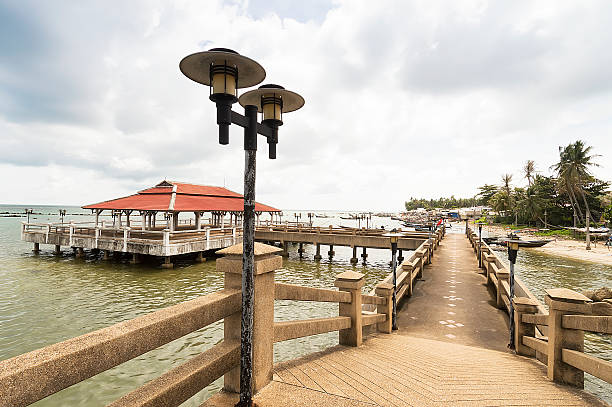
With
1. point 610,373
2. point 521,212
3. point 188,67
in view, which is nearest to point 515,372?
point 610,373

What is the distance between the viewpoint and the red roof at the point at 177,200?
21.8 meters

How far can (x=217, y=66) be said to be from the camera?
278cm

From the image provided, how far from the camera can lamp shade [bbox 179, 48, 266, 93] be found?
2676 mm

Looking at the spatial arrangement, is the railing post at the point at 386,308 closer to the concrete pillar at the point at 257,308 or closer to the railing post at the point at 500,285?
the railing post at the point at 500,285

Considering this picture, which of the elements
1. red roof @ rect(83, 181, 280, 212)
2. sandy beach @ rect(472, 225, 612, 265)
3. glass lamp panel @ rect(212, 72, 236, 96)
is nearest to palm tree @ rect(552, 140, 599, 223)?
sandy beach @ rect(472, 225, 612, 265)

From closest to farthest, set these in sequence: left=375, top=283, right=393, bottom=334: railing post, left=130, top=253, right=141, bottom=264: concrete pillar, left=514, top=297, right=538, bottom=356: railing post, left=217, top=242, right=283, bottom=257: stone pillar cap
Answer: left=217, top=242, right=283, bottom=257: stone pillar cap, left=514, top=297, right=538, bottom=356: railing post, left=375, top=283, right=393, bottom=334: railing post, left=130, top=253, right=141, bottom=264: concrete pillar

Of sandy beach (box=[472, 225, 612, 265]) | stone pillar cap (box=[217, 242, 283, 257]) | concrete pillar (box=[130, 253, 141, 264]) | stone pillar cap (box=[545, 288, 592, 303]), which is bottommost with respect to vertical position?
sandy beach (box=[472, 225, 612, 265])

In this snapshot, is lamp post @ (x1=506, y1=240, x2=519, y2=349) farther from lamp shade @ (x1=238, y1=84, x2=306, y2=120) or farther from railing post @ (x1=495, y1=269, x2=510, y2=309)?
lamp shade @ (x1=238, y1=84, x2=306, y2=120)

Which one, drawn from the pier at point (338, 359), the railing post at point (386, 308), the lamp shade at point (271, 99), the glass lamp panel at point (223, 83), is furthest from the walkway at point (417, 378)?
the lamp shade at point (271, 99)

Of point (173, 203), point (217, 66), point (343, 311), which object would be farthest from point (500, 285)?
point (173, 203)

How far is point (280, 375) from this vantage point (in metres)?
3.45

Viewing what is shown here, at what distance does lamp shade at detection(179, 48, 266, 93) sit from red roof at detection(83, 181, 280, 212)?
19642mm

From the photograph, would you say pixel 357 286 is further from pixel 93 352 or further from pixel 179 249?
pixel 179 249

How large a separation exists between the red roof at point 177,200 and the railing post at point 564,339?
20922 mm
